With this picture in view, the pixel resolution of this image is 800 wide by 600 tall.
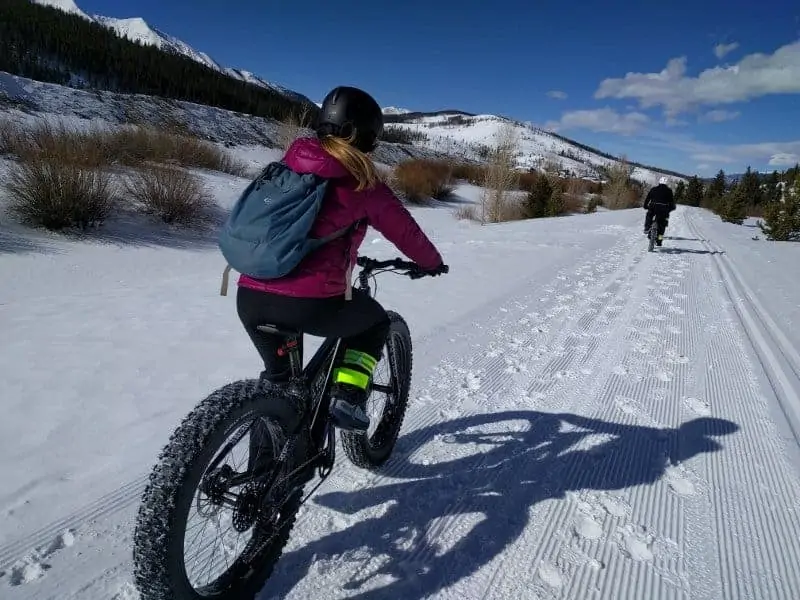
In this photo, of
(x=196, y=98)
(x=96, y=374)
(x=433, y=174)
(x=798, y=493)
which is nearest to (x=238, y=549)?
(x=96, y=374)

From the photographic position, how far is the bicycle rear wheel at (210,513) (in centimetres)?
134

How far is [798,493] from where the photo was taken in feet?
8.54

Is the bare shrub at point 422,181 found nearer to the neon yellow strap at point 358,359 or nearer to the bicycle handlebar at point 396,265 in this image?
the bicycle handlebar at point 396,265

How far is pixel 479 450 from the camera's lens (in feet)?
9.51

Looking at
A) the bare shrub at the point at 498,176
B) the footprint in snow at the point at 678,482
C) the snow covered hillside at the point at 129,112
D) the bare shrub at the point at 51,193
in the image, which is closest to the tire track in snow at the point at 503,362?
the footprint in snow at the point at 678,482

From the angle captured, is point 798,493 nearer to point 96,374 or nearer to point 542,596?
point 542,596

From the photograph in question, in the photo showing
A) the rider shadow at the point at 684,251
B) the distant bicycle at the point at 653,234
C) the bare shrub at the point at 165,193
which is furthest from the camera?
the rider shadow at the point at 684,251

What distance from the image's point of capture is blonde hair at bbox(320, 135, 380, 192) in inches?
63.5

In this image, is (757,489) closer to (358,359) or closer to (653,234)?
(358,359)

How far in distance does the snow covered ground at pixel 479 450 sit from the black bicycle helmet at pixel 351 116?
1768 millimetres

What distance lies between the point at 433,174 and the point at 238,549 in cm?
2951

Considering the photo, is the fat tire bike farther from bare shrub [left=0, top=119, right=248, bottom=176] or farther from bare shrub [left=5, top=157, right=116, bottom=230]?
bare shrub [left=0, top=119, right=248, bottom=176]

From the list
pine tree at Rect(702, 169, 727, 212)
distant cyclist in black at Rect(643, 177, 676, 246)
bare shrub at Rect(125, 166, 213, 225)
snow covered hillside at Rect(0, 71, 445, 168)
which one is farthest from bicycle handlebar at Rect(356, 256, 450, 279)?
pine tree at Rect(702, 169, 727, 212)

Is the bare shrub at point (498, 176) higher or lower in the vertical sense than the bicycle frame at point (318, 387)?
higher
